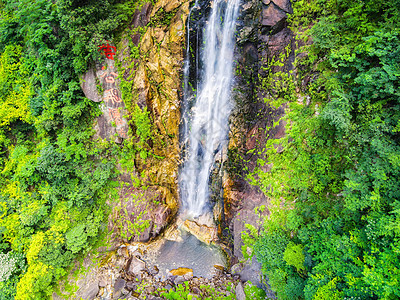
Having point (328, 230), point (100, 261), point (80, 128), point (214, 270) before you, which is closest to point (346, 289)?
point (328, 230)

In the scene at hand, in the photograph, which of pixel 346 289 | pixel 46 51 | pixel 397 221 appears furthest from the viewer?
pixel 46 51

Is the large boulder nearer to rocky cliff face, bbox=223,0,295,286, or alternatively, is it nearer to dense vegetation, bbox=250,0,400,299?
rocky cliff face, bbox=223,0,295,286

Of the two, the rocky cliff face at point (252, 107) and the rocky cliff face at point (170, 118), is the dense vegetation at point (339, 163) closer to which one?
the rocky cliff face at point (252, 107)

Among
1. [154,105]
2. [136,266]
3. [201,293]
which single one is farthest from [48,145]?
[201,293]

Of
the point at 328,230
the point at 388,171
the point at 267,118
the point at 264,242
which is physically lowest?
the point at 264,242

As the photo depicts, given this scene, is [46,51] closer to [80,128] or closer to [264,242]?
[80,128]

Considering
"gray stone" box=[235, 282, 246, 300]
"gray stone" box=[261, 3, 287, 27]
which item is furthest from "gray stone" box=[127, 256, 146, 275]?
"gray stone" box=[261, 3, 287, 27]

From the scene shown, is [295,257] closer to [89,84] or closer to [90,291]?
[90,291]
